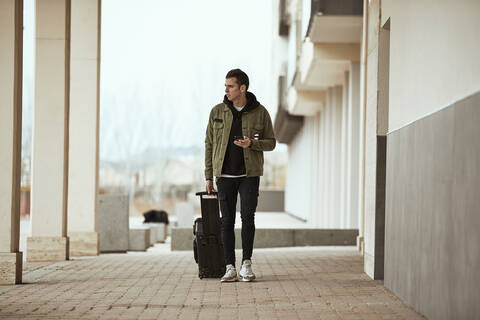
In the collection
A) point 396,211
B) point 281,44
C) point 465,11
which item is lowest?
point 396,211

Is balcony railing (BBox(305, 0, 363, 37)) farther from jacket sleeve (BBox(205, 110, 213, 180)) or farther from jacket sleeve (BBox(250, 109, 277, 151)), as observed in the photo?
jacket sleeve (BBox(205, 110, 213, 180))

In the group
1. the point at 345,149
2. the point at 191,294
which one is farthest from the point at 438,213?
the point at 345,149

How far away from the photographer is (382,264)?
9477 millimetres

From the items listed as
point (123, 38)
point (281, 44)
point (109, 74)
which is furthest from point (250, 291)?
point (123, 38)

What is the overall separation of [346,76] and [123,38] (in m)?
62.6

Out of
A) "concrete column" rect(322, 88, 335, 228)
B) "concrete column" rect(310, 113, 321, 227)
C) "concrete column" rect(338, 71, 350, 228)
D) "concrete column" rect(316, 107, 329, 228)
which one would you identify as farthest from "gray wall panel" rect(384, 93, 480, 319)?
"concrete column" rect(310, 113, 321, 227)

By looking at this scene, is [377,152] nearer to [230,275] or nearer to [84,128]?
[230,275]

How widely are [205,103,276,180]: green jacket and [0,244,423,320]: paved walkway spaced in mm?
1178

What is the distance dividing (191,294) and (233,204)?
137 centimetres

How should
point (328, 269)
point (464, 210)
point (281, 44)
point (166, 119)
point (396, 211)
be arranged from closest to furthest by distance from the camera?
point (464, 210) < point (396, 211) < point (328, 269) < point (281, 44) < point (166, 119)

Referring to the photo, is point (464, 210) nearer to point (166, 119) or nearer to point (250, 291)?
point (250, 291)

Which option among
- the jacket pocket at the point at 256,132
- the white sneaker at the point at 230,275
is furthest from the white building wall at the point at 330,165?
the white sneaker at the point at 230,275

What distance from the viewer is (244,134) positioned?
9031 mm

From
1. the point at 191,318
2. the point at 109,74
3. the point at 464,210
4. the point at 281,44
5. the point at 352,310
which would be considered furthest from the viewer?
the point at 109,74
